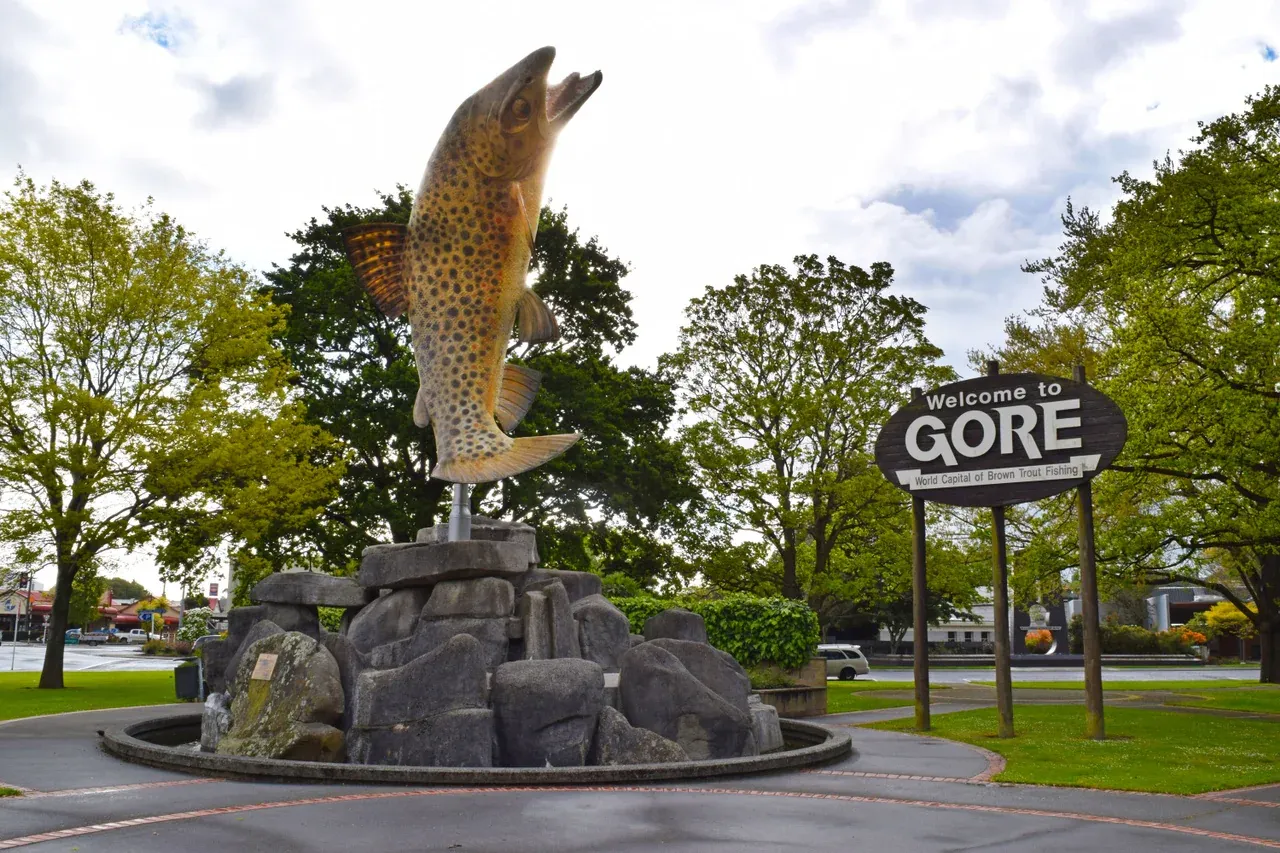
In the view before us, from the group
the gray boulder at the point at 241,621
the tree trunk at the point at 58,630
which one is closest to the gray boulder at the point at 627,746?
the gray boulder at the point at 241,621

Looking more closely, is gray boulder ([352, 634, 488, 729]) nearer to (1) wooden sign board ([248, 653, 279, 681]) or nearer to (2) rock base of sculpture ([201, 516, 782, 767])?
(2) rock base of sculpture ([201, 516, 782, 767])

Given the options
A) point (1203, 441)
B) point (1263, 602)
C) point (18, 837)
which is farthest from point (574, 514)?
point (18, 837)

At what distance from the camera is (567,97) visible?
1355 centimetres

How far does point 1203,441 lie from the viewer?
63.9 ft

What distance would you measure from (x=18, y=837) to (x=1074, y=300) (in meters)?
23.0

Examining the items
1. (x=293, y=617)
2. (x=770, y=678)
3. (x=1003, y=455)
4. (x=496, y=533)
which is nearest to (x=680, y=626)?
(x=496, y=533)

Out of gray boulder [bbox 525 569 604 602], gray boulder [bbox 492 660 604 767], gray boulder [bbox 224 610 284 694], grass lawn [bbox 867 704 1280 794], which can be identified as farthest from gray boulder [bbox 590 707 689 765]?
gray boulder [bbox 224 610 284 694]

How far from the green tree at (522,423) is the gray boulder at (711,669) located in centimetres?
1388

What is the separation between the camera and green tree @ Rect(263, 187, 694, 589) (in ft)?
90.1

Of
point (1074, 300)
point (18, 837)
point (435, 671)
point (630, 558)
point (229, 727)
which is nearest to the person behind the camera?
point (18, 837)

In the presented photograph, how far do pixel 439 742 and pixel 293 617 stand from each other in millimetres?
4611

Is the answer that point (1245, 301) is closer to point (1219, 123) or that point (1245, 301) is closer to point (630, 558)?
point (1219, 123)

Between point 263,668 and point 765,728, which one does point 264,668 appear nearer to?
point 263,668

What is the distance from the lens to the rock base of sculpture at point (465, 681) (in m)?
11.2
